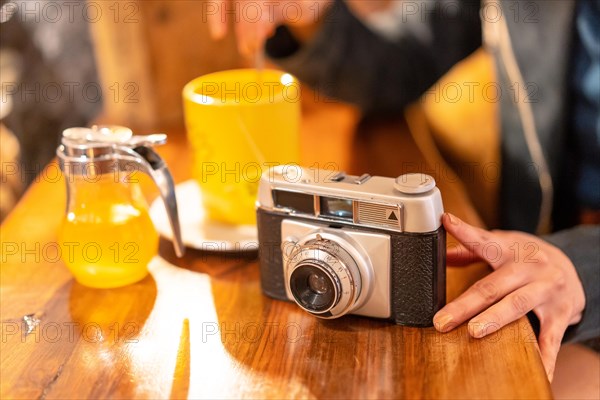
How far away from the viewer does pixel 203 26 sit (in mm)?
1141

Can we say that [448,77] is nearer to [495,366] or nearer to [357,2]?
[357,2]

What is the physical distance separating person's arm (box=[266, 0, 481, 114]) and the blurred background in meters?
0.04

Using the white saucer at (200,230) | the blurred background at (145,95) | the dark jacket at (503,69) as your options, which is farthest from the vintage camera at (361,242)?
the dark jacket at (503,69)

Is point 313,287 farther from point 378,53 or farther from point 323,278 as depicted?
point 378,53

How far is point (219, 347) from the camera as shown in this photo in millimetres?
590

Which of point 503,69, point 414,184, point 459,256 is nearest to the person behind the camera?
point 414,184

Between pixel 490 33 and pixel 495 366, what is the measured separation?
68 centimetres

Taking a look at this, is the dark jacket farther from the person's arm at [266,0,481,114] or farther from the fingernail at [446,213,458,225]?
the fingernail at [446,213,458,225]

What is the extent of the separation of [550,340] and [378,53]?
65 cm

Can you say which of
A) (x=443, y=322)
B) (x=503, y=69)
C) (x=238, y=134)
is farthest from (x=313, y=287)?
(x=503, y=69)

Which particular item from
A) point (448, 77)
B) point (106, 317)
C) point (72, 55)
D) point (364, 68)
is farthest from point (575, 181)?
point (72, 55)

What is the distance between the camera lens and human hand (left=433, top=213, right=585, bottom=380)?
1.96 feet

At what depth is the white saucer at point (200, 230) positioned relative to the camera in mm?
736

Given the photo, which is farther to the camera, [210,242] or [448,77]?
[448,77]
